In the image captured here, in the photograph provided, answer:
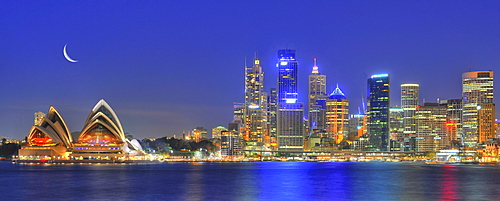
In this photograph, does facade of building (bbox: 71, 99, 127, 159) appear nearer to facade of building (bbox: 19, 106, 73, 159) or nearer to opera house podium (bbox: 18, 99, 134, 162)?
opera house podium (bbox: 18, 99, 134, 162)

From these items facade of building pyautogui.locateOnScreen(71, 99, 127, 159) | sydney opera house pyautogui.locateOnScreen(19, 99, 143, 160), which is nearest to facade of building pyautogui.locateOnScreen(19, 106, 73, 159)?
sydney opera house pyautogui.locateOnScreen(19, 99, 143, 160)

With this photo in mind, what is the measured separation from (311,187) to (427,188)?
13.3 m

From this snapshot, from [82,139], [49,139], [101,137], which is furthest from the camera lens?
[82,139]

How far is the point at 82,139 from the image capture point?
152 metres

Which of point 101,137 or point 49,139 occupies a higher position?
point 101,137

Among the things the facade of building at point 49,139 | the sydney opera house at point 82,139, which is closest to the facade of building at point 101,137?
the sydney opera house at point 82,139

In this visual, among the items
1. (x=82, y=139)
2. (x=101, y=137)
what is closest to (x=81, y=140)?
(x=82, y=139)

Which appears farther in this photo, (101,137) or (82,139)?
(82,139)

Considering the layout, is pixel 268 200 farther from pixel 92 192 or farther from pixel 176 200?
pixel 92 192

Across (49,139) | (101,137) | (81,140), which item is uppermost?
(101,137)

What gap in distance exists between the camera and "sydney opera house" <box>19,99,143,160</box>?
146 meters

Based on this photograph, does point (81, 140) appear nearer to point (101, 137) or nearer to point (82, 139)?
point (82, 139)

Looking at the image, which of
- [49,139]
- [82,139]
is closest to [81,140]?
[82,139]

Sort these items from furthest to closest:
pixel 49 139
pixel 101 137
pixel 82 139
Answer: pixel 82 139, pixel 101 137, pixel 49 139
